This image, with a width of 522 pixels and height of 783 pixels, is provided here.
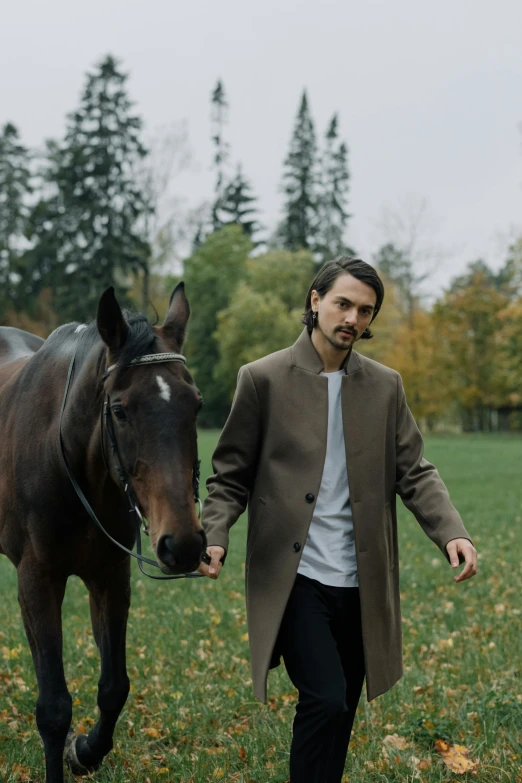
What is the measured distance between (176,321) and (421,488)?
1237 mm

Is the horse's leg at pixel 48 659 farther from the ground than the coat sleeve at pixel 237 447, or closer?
closer

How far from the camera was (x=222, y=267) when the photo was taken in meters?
55.7

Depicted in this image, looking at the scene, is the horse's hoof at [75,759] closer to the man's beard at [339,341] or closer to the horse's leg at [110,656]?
the horse's leg at [110,656]

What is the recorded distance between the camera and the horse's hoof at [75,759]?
175 inches

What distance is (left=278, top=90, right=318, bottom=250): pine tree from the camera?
62.0 metres

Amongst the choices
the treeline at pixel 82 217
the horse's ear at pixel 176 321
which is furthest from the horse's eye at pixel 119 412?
the treeline at pixel 82 217

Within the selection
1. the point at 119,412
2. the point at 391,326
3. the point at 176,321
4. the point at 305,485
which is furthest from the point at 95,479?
the point at 391,326

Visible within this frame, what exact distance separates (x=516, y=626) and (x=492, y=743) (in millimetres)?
2878

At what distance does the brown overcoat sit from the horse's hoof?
57.9 inches

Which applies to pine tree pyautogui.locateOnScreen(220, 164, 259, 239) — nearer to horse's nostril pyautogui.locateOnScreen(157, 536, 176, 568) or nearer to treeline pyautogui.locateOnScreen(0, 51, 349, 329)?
treeline pyautogui.locateOnScreen(0, 51, 349, 329)

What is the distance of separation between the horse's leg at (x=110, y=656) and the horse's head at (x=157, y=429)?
1.03 meters

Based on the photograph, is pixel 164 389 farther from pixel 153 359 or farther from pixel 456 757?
pixel 456 757

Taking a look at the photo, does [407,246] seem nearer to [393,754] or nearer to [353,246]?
[353,246]

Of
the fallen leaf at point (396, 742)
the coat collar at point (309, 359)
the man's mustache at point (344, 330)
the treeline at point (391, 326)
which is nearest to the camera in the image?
the man's mustache at point (344, 330)
